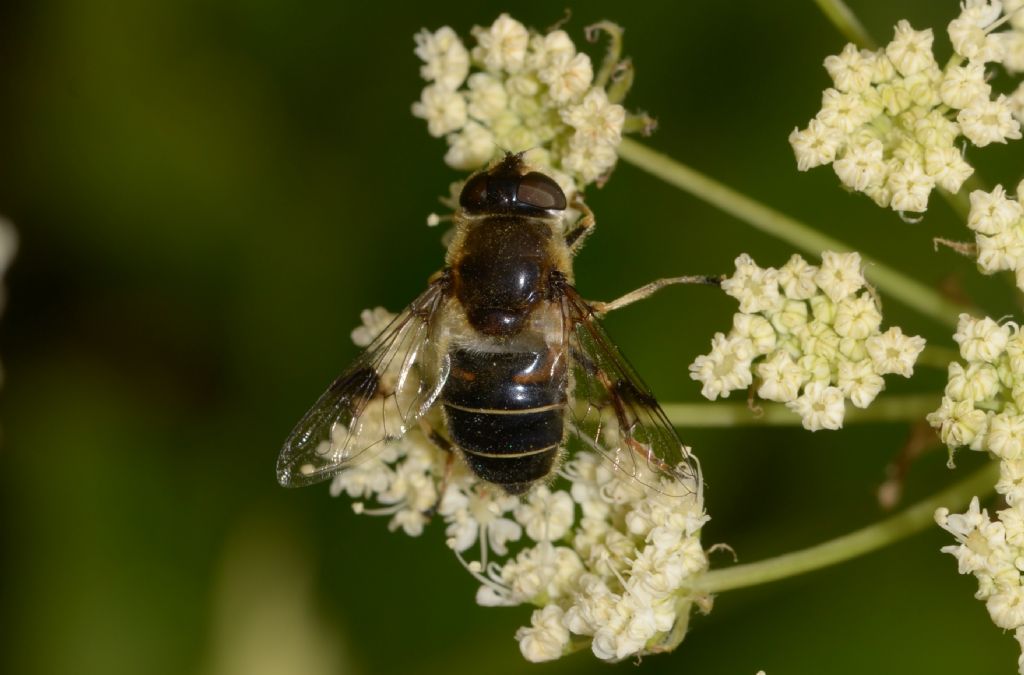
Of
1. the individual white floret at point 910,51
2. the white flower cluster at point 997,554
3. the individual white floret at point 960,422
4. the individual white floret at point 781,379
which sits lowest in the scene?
the white flower cluster at point 997,554

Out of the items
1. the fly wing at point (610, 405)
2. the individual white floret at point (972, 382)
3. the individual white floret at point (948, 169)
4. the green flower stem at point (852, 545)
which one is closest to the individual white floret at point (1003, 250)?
the individual white floret at point (948, 169)

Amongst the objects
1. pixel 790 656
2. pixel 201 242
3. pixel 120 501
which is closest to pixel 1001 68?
pixel 790 656

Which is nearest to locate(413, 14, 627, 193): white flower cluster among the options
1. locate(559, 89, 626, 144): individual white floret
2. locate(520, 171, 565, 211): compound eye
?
locate(559, 89, 626, 144): individual white floret

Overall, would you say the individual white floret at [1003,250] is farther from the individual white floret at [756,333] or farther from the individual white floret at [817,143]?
the individual white floret at [756,333]

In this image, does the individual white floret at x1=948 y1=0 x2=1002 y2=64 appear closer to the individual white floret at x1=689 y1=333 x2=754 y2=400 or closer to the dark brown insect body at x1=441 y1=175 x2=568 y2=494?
the individual white floret at x1=689 y1=333 x2=754 y2=400

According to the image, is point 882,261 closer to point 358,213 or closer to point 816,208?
point 816,208

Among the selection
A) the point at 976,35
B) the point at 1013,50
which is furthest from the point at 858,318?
the point at 1013,50
